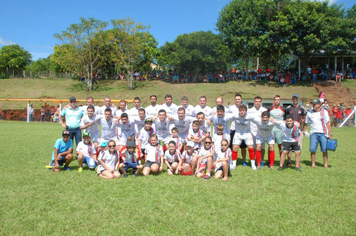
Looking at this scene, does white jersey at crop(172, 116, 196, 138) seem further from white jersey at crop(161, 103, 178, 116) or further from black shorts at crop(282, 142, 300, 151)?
black shorts at crop(282, 142, 300, 151)

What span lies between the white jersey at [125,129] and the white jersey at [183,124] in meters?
1.29

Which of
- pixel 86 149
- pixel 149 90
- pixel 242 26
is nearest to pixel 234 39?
pixel 242 26

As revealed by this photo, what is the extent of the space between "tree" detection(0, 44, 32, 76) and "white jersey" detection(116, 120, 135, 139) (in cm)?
5535

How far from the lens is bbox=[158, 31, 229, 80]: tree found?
4003 cm

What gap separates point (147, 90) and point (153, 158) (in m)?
32.2

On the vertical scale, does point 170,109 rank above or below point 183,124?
above

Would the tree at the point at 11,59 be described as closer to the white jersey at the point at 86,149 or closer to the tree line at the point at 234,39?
the tree line at the point at 234,39

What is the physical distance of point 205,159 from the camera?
6.81 metres

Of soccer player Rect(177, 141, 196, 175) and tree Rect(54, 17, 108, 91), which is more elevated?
tree Rect(54, 17, 108, 91)

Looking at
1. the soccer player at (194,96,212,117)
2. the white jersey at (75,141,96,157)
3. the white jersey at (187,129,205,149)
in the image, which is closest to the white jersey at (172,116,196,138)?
the white jersey at (187,129,205,149)

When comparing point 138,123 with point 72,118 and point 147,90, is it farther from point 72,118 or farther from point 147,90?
point 147,90

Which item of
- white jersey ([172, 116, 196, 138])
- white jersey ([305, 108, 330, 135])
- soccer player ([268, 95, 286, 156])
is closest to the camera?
white jersey ([305, 108, 330, 135])

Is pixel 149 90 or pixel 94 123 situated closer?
pixel 94 123

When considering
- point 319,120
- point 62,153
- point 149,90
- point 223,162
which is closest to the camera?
point 223,162
